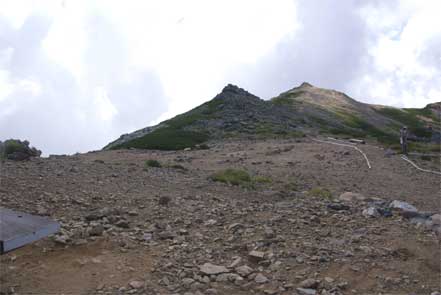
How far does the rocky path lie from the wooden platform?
98cm

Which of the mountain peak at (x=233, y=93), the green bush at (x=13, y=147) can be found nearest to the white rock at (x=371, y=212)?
the green bush at (x=13, y=147)

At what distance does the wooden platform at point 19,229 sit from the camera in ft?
25.0

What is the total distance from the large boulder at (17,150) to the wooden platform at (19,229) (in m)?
15.2

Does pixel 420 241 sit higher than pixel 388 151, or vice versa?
pixel 388 151

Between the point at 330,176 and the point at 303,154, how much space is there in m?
9.05

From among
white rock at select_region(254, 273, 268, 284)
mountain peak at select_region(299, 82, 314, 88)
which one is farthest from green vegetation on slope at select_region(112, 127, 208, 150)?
mountain peak at select_region(299, 82, 314, 88)

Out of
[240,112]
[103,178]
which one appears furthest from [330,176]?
[240,112]

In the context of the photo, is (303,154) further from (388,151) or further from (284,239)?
(284,239)

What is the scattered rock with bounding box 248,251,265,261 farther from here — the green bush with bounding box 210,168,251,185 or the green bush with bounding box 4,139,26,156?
the green bush with bounding box 4,139,26,156

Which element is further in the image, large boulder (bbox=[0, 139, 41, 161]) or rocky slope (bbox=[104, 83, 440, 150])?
rocky slope (bbox=[104, 83, 440, 150])

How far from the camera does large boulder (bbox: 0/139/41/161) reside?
2312 centimetres

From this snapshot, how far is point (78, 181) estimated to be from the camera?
16109 mm

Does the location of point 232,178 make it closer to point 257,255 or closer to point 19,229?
point 257,255

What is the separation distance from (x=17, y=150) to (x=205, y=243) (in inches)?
679
